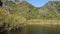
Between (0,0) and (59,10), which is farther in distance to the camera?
(59,10)

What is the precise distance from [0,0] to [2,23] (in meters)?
13.3

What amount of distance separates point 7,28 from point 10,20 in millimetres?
1836

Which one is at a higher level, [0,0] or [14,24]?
[0,0]

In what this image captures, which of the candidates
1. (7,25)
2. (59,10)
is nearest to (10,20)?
(7,25)

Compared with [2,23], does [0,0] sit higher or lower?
higher

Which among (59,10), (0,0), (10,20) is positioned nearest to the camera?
(10,20)

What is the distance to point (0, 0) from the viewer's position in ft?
166

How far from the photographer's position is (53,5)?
6978 inches

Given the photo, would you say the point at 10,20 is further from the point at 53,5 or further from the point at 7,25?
the point at 53,5

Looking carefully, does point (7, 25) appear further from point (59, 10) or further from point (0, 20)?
point (59, 10)

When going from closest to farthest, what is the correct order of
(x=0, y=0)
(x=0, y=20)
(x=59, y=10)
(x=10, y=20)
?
(x=0, y=20)
(x=10, y=20)
(x=0, y=0)
(x=59, y=10)

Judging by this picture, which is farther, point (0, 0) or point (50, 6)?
point (50, 6)

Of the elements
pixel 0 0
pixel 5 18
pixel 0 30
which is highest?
pixel 0 0

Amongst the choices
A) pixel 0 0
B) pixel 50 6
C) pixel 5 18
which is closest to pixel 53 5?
pixel 50 6
